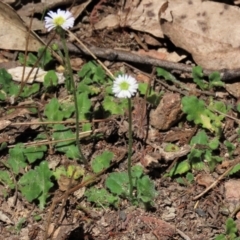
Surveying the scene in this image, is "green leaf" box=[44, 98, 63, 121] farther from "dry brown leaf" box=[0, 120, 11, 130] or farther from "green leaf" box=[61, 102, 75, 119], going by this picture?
"dry brown leaf" box=[0, 120, 11, 130]

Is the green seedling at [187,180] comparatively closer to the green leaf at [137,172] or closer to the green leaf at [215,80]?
the green leaf at [137,172]

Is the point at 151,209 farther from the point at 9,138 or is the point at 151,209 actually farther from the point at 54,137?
the point at 9,138

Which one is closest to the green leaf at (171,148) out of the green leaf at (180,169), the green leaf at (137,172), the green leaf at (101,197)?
the green leaf at (180,169)

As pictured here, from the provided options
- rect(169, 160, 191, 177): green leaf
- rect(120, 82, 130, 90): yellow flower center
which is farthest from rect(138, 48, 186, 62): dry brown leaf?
rect(120, 82, 130, 90): yellow flower center

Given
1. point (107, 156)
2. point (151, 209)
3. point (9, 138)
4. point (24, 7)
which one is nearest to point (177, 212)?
point (151, 209)

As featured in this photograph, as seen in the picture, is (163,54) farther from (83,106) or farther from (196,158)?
(196,158)

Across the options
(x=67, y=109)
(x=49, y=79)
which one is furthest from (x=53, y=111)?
(x=49, y=79)
